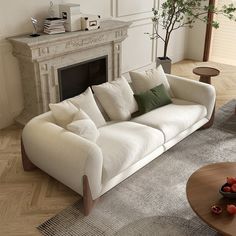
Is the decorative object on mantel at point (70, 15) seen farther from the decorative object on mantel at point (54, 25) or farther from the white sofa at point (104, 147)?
the white sofa at point (104, 147)

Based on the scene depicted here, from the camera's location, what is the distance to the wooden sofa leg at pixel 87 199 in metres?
2.52

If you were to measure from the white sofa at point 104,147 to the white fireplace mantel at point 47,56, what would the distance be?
3.21ft

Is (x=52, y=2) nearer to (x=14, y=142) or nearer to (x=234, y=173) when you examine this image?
(x=14, y=142)

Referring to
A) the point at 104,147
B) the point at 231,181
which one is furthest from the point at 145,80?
the point at 231,181

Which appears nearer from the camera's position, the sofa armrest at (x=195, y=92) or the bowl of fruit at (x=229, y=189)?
the bowl of fruit at (x=229, y=189)

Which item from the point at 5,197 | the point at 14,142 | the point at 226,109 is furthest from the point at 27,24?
the point at 226,109

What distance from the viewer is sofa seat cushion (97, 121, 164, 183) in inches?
107

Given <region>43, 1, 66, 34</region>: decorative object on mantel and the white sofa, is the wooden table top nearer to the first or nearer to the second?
the white sofa

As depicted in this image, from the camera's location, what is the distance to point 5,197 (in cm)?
288

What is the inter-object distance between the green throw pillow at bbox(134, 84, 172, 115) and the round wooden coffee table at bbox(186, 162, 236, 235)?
44.3 inches

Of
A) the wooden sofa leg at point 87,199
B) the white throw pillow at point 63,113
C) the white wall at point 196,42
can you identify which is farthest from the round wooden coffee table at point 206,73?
the wooden sofa leg at point 87,199

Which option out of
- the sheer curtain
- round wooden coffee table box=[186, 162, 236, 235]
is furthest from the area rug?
the sheer curtain

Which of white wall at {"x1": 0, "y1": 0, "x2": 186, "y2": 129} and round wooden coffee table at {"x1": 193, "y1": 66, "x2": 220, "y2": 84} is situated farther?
round wooden coffee table at {"x1": 193, "y1": 66, "x2": 220, "y2": 84}

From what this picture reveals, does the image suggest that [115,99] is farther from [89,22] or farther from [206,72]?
[206,72]
